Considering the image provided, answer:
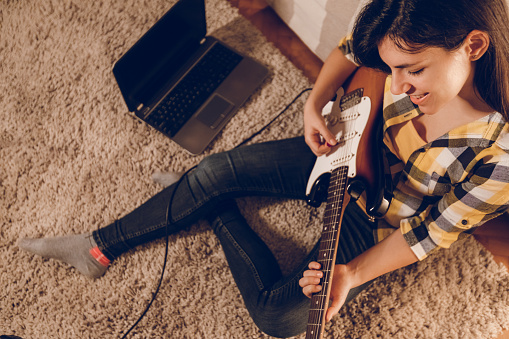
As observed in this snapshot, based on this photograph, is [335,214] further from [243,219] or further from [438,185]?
[243,219]

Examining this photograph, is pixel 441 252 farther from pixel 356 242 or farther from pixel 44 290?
pixel 44 290

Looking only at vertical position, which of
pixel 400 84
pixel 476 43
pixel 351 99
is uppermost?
pixel 476 43

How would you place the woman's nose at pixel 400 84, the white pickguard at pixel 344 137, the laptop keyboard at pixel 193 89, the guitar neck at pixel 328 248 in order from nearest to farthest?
the woman's nose at pixel 400 84 → the guitar neck at pixel 328 248 → the white pickguard at pixel 344 137 → the laptop keyboard at pixel 193 89

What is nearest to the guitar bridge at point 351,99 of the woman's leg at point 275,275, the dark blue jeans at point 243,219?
the dark blue jeans at point 243,219

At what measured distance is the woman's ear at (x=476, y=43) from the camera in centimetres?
59

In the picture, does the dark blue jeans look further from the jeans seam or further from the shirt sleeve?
the shirt sleeve

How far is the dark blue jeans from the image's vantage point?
40.1 inches

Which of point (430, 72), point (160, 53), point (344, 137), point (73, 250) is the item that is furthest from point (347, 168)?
point (73, 250)

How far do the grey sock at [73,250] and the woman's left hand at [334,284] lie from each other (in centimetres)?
66

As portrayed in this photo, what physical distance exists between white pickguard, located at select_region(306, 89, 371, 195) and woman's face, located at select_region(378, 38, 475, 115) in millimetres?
248

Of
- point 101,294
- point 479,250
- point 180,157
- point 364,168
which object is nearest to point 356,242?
point 364,168

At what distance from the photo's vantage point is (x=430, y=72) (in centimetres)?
64

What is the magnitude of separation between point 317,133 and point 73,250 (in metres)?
→ 0.79

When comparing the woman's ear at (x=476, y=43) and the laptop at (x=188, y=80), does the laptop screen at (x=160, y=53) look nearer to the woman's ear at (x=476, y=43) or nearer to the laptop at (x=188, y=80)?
the laptop at (x=188, y=80)
